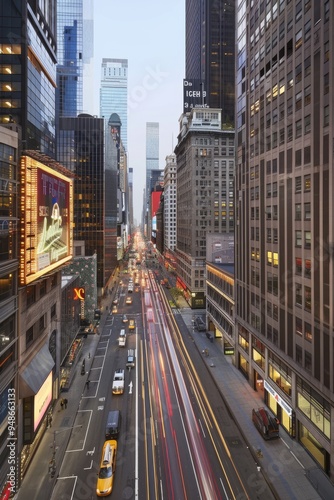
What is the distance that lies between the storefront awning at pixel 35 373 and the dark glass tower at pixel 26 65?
2018cm

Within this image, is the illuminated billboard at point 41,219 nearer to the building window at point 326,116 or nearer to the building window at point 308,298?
the building window at point 308,298

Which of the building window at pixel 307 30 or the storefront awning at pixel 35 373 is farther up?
the building window at pixel 307 30

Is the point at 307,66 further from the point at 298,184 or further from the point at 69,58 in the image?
the point at 69,58

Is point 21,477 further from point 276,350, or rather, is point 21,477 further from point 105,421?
point 276,350

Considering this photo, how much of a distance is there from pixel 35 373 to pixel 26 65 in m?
31.9

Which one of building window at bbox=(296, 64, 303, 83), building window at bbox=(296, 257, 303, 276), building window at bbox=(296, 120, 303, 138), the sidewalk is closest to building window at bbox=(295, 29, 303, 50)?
building window at bbox=(296, 64, 303, 83)

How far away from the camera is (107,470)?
24156 mm

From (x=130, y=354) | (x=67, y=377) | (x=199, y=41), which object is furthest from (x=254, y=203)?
(x=199, y=41)

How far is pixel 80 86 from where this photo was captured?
493 ft

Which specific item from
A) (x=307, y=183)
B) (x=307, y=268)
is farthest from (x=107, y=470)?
(x=307, y=183)

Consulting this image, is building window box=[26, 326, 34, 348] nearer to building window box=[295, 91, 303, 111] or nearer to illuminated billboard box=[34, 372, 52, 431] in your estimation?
illuminated billboard box=[34, 372, 52, 431]

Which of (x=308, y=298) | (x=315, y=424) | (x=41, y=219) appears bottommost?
(x=315, y=424)

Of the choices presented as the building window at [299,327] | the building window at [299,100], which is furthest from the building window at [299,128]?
the building window at [299,327]

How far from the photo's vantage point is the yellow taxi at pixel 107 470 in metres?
22.9
